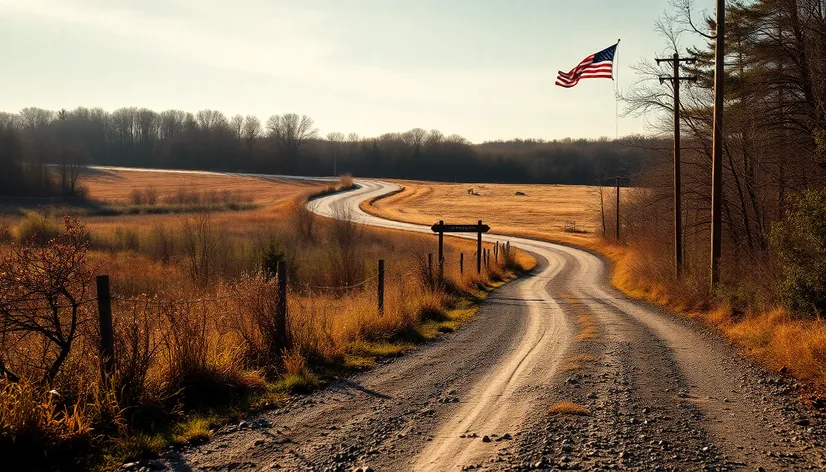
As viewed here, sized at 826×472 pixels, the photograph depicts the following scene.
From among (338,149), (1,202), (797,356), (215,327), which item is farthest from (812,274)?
(338,149)

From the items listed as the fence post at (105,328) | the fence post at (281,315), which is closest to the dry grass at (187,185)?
the fence post at (281,315)

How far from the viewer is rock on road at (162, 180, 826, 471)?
5.87 m

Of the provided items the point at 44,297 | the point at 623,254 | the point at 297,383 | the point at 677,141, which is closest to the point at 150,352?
the point at 44,297

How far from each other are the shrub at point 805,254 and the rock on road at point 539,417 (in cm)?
167

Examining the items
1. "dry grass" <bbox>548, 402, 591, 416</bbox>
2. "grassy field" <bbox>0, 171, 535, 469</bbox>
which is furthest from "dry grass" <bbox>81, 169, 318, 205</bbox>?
"dry grass" <bbox>548, 402, 591, 416</bbox>

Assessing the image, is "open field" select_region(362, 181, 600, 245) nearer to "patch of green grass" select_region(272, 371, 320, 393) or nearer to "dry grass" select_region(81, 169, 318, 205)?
"dry grass" select_region(81, 169, 318, 205)

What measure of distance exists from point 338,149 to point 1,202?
11635 centimetres

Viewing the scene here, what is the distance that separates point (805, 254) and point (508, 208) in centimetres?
8135

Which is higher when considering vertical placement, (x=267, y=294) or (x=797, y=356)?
(x=267, y=294)

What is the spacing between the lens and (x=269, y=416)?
732 cm

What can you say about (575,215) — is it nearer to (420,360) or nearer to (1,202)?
(1,202)

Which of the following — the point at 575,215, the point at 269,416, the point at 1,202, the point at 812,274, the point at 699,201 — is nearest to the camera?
the point at 269,416

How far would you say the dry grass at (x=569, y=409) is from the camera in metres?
7.35

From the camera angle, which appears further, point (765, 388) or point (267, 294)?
point (267, 294)
